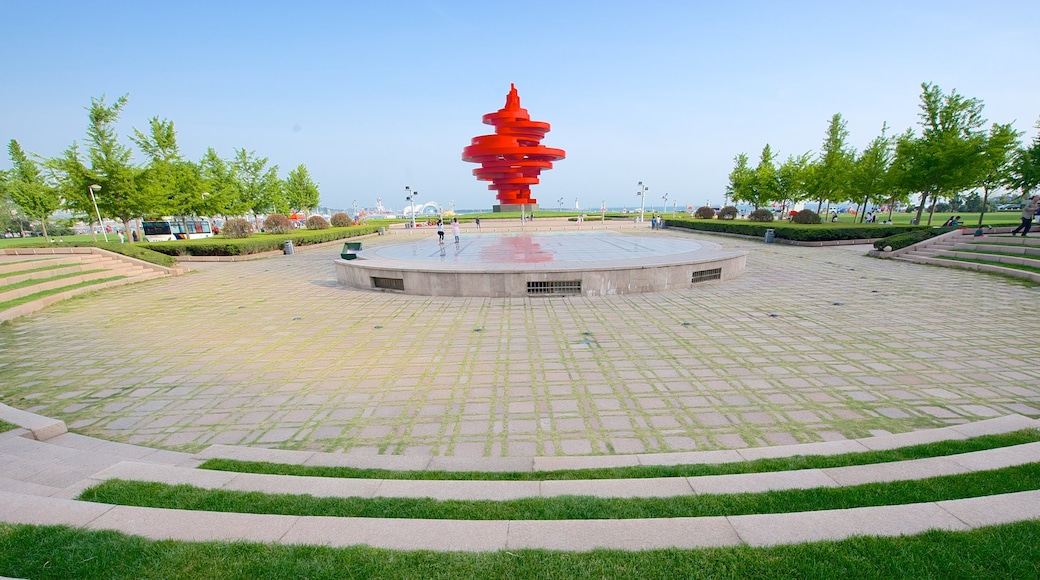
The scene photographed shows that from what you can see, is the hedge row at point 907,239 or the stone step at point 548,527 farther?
the hedge row at point 907,239

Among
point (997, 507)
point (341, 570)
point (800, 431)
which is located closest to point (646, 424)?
point (800, 431)

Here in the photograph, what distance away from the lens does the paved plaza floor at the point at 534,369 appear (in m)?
4.52

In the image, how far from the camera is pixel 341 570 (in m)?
2.18

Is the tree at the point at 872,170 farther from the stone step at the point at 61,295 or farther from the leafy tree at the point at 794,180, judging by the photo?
the stone step at the point at 61,295

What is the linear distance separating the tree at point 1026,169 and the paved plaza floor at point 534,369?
726 inches

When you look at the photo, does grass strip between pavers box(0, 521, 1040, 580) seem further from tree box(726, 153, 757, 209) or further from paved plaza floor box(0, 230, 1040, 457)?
tree box(726, 153, 757, 209)

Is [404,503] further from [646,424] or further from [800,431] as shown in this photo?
[800,431]

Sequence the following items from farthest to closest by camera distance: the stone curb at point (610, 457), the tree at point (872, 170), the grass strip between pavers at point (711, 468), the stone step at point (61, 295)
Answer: the tree at point (872, 170) → the stone step at point (61, 295) → the stone curb at point (610, 457) → the grass strip between pavers at point (711, 468)

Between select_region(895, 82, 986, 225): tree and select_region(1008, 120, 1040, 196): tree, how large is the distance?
7.29ft

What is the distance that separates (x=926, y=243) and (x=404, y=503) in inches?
896

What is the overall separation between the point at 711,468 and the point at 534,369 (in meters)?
3.05

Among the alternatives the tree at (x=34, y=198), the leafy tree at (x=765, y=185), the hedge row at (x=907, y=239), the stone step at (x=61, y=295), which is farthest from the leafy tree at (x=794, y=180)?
the tree at (x=34, y=198)

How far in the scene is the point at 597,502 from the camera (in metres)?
2.87

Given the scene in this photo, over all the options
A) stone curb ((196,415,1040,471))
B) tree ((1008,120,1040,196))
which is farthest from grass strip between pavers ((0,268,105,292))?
tree ((1008,120,1040,196))
